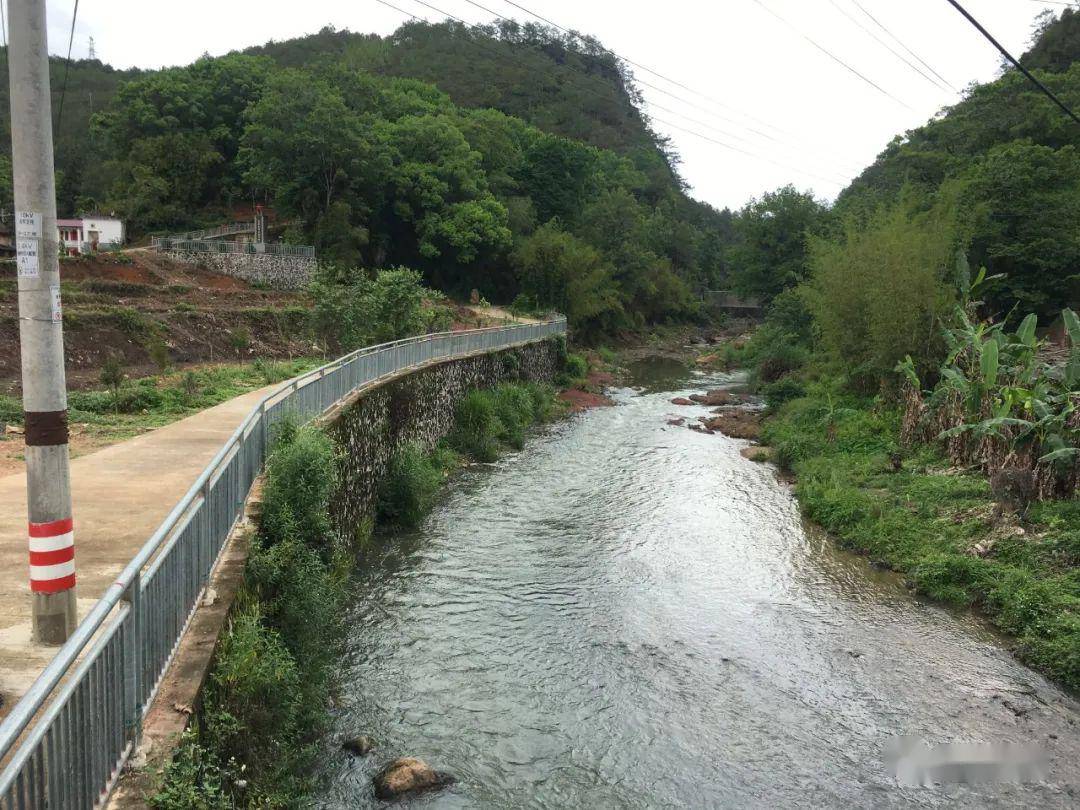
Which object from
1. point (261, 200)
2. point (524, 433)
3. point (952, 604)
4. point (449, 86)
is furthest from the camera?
point (449, 86)

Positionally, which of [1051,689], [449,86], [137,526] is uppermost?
[449,86]

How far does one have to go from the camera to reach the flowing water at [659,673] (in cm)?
794

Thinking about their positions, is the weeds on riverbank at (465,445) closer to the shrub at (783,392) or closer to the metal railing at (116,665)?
the metal railing at (116,665)

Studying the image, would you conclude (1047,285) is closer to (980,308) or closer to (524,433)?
(980,308)

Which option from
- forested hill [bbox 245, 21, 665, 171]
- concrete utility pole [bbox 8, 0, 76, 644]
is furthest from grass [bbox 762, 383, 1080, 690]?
forested hill [bbox 245, 21, 665, 171]

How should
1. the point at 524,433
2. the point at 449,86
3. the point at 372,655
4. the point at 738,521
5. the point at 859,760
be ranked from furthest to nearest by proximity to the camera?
the point at 449,86 < the point at 524,433 < the point at 738,521 < the point at 372,655 < the point at 859,760

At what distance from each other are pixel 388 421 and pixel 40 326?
12176 millimetres

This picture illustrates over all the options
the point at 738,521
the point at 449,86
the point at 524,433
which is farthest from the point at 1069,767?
the point at 449,86

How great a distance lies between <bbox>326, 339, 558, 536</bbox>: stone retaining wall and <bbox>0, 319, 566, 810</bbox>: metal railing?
15.0 feet

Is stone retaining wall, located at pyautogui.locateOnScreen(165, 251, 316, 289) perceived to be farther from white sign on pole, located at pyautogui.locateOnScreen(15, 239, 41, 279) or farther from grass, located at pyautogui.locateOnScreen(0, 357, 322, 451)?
white sign on pole, located at pyautogui.locateOnScreen(15, 239, 41, 279)

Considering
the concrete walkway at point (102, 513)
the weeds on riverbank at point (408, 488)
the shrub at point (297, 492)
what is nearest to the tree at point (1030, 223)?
the weeds on riverbank at point (408, 488)

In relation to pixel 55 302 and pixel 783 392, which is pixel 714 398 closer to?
pixel 783 392

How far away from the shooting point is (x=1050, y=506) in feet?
45.6

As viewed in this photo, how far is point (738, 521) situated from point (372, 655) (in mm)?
9662
